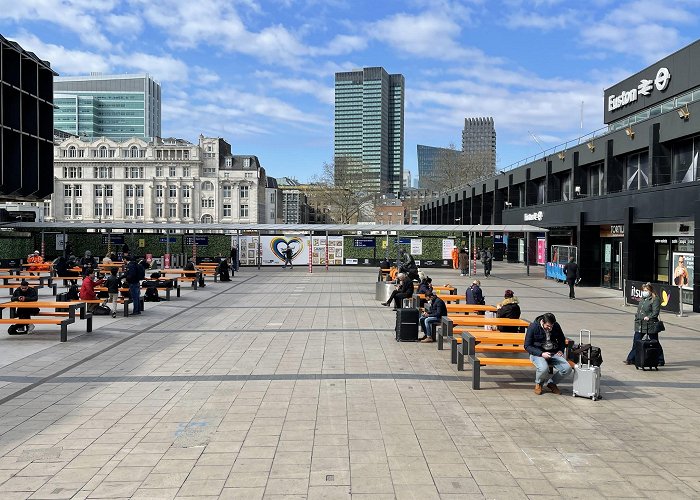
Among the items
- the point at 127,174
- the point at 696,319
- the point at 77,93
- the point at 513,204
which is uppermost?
the point at 77,93

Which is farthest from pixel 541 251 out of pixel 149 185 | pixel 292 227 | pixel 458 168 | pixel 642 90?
pixel 149 185

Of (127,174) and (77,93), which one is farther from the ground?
(77,93)

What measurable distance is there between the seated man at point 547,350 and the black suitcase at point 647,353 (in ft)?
7.62

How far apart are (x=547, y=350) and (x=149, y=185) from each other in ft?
361

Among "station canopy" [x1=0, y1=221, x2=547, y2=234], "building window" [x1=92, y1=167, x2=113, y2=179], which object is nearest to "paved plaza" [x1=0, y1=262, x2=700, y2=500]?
"station canopy" [x1=0, y1=221, x2=547, y2=234]

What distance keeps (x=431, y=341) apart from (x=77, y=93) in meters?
208

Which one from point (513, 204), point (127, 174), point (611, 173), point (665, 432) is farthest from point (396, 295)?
point (127, 174)

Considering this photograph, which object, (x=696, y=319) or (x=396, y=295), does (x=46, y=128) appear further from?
(x=696, y=319)

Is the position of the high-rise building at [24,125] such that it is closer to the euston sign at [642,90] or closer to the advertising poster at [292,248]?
the advertising poster at [292,248]

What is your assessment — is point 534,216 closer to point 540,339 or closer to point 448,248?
point 448,248

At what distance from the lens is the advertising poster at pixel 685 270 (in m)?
22.0

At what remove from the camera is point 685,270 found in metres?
22.3

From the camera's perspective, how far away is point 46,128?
22.3m

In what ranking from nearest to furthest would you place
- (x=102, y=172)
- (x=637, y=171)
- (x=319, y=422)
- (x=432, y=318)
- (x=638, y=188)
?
(x=319, y=422), (x=432, y=318), (x=638, y=188), (x=637, y=171), (x=102, y=172)
